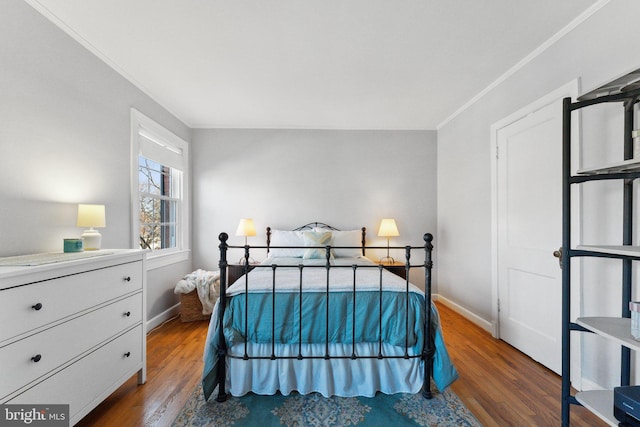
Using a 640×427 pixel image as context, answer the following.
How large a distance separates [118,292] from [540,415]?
8.79 feet

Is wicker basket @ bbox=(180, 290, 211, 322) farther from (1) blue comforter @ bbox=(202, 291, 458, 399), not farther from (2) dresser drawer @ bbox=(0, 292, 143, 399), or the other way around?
A: (1) blue comforter @ bbox=(202, 291, 458, 399)

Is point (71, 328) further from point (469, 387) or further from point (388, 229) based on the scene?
point (388, 229)

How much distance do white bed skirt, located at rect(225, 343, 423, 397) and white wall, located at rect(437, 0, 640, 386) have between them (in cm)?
126

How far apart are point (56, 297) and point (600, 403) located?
105 inches

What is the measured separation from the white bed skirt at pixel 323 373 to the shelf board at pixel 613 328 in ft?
3.03

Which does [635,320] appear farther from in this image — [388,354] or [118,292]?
[118,292]

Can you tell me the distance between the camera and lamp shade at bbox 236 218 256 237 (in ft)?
11.8

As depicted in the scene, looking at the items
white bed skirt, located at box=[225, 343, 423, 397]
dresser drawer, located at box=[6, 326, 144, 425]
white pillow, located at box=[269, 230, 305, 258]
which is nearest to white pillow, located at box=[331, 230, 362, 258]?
white pillow, located at box=[269, 230, 305, 258]

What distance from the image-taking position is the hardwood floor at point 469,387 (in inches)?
63.8

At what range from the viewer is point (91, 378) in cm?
152

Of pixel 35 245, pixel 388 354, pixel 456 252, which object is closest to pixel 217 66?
pixel 35 245

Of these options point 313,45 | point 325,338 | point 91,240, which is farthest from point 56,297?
point 313,45

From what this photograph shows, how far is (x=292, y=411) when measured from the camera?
65.3 inches

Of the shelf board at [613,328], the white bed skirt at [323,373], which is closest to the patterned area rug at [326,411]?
the white bed skirt at [323,373]
